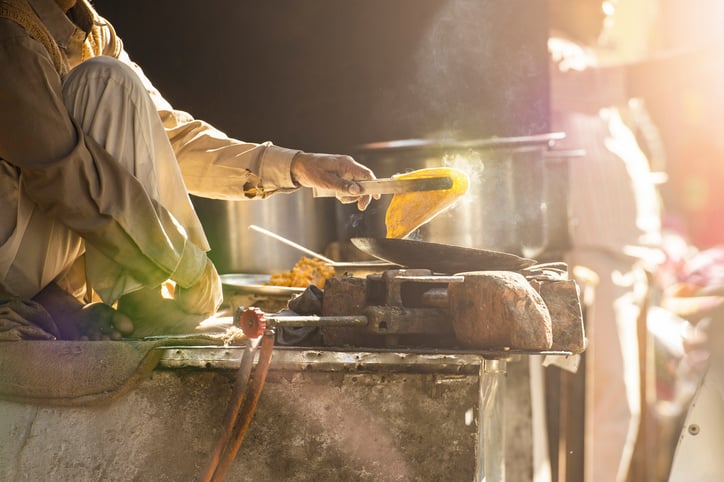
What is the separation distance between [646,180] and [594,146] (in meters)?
0.57

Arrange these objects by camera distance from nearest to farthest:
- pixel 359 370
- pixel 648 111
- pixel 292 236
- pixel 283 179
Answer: pixel 359 370 < pixel 283 179 < pixel 292 236 < pixel 648 111

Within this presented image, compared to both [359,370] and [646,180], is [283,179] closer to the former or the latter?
[359,370]

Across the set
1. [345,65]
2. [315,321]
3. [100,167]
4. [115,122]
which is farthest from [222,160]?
[345,65]

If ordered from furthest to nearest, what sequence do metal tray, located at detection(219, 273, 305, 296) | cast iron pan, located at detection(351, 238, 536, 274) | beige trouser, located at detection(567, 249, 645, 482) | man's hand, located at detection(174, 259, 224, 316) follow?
beige trouser, located at detection(567, 249, 645, 482) → metal tray, located at detection(219, 273, 305, 296) → man's hand, located at detection(174, 259, 224, 316) → cast iron pan, located at detection(351, 238, 536, 274)

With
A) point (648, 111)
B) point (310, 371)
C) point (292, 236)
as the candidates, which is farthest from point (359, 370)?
point (648, 111)

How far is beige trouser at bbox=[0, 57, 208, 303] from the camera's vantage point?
2883 millimetres

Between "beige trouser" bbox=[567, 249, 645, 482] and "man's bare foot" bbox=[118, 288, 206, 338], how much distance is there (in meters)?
Result: 3.62

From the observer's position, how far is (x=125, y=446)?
101 inches

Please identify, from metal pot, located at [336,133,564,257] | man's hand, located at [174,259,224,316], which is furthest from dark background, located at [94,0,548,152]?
man's hand, located at [174,259,224,316]

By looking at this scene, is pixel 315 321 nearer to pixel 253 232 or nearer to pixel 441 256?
pixel 441 256

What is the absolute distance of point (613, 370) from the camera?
20.6 ft

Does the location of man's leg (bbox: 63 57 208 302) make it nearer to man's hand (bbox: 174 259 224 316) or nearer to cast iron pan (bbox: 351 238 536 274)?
man's hand (bbox: 174 259 224 316)

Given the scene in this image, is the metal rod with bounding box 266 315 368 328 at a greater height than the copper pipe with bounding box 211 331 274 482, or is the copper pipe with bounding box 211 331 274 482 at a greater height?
the metal rod with bounding box 266 315 368 328

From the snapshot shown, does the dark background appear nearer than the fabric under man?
No
